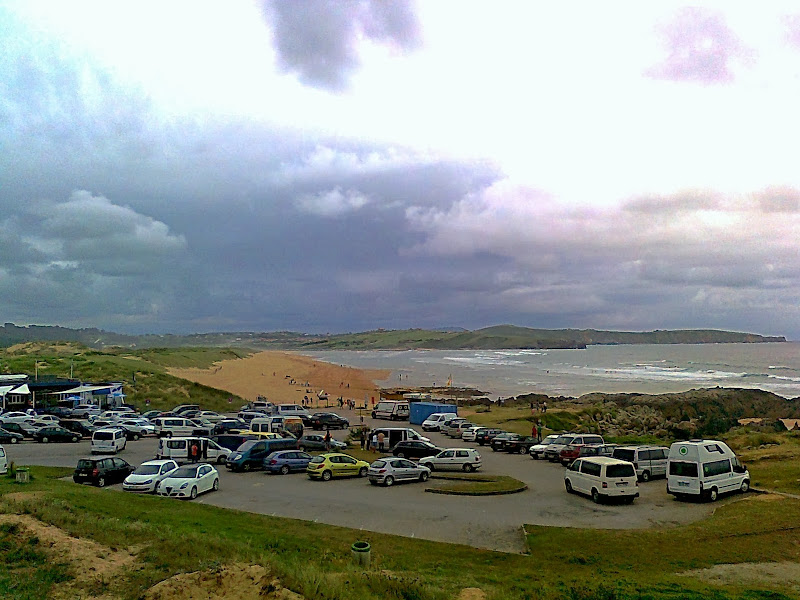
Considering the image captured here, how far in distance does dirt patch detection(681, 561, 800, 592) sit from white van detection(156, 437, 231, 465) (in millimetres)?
23688

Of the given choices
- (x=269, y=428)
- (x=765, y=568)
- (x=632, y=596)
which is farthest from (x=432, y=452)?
(x=632, y=596)

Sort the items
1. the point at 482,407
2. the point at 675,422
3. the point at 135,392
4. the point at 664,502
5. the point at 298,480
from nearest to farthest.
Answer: the point at 664,502
the point at 298,480
the point at 675,422
the point at 135,392
the point at 482,407

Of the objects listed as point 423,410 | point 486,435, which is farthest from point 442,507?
point 423,410

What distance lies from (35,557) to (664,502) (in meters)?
21.0

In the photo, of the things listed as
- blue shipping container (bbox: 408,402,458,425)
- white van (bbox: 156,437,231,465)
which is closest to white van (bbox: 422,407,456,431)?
blue shipping container (bbox: 408,402,458,425)

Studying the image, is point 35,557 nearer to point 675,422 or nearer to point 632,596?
point 632,596

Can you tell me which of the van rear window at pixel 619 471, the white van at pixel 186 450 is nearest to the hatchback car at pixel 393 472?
the van rear window at pixel 619 471

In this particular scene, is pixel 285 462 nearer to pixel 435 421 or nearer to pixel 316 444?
pixel 316 444

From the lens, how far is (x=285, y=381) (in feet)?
310

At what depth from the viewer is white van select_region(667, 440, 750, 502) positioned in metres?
23.0

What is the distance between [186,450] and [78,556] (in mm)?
19173

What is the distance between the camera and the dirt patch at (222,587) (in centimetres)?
900

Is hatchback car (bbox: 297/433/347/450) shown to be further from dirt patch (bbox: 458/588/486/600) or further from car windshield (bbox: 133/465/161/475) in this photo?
dirt patch (bbox: 458/588/486/600)

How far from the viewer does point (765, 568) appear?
1409 centimetres
